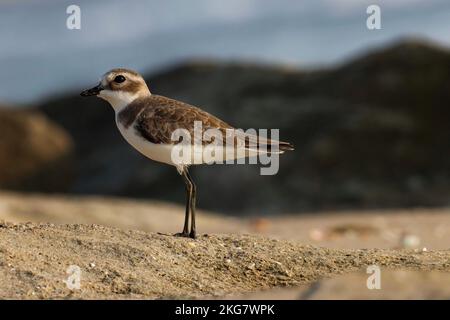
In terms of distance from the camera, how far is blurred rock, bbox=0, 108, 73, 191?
106ft

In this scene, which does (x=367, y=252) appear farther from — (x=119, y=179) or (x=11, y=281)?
(x=119, y=179)

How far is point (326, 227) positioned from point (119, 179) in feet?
64.8

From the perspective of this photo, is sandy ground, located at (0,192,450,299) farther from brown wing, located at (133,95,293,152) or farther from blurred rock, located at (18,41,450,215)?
blurred rock, located at (18,41,450,215)

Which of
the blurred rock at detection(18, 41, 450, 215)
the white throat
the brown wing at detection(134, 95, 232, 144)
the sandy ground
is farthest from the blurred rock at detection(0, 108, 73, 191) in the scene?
the brown wing at detection(134, 95, 232, 144)

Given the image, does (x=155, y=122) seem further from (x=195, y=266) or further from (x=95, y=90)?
(x=195, y=266)

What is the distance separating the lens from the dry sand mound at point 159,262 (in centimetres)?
786

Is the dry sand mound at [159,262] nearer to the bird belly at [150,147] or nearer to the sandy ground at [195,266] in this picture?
the sandy ground at [195,266]

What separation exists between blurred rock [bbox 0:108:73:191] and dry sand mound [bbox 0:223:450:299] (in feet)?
76.3

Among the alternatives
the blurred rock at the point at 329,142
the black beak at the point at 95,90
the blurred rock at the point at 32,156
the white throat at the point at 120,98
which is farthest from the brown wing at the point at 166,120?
the blurred rock at the point at 32,156

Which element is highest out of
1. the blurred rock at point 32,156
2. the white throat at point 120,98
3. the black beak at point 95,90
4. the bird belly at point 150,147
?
the blurred rock at point 32,156

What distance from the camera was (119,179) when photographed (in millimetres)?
37375
